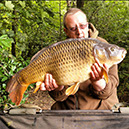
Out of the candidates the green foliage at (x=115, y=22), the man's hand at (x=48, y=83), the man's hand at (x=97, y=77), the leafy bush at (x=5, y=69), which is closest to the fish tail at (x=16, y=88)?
the man's hand at (x=48, y=83)

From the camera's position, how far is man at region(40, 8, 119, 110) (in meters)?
0.90

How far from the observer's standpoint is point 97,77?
2.68 ft

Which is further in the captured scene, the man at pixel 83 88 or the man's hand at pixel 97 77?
the man at pixel 83 88

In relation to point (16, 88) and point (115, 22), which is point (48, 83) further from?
point (115, 22)

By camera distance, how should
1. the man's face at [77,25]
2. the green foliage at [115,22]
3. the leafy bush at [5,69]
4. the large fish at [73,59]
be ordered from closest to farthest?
1. the large fish at [73,59]
2. the man's face at [77,25]
3. the leafy bush at [5,69]
4. the green foliage at [115,22]

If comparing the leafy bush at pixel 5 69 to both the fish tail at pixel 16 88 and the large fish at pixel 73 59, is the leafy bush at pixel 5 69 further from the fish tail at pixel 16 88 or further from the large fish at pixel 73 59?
the large fish at pixel 73 59

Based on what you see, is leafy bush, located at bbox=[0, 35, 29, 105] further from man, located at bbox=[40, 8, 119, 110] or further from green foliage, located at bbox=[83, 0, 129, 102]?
green foliage, located at bbox=[83, 0, 129, 102]

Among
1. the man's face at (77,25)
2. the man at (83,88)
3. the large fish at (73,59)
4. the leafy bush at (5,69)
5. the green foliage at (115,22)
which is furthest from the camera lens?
the green foliage at (115,22)

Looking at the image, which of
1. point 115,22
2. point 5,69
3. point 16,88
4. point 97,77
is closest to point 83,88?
point 97,77

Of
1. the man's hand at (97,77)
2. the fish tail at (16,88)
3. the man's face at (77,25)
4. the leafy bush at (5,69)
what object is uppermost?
the man's face at (77,25)

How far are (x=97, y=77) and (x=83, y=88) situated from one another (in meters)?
0.21

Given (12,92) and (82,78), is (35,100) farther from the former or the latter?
(82,78)

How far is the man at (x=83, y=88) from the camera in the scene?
90cm

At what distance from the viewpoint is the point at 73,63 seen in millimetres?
773
